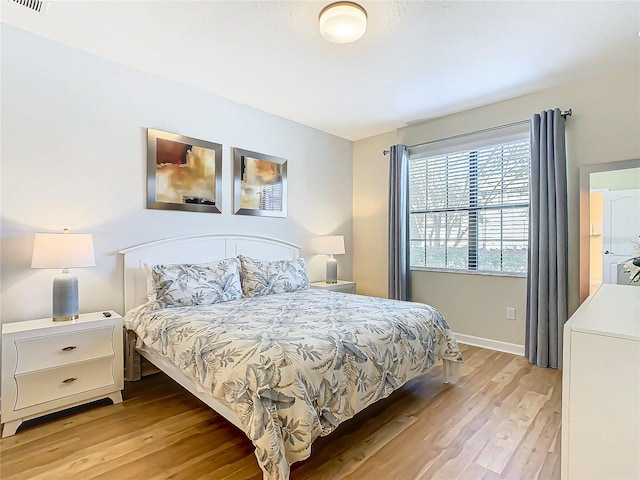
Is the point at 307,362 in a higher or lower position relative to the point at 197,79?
lower

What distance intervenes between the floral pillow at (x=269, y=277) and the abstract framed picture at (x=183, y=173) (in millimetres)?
695

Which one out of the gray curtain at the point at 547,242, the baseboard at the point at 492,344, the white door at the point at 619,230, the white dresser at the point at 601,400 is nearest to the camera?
the white dresser at the point at 601,400

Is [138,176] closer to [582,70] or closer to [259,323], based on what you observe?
[259,323]

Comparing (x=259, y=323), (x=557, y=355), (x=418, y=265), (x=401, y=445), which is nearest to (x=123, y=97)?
(x=259, y=323)

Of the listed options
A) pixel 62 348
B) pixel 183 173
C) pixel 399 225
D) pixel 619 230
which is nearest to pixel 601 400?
pixel 619 230

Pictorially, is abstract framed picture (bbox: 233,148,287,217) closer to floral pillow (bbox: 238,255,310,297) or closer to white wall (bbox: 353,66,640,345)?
floral pillow (bbox: 238,255,310,297)

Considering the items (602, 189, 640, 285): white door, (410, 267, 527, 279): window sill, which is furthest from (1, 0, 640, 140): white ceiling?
(410, 267, 527, 279): window sill

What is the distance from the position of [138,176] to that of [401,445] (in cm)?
284

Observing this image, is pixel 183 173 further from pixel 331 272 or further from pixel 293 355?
pixel 293 355

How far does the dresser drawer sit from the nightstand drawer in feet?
0.14

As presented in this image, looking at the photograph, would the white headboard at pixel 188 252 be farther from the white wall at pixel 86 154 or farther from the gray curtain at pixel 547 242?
the gray curtain at pixel 547 242

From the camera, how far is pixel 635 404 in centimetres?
108

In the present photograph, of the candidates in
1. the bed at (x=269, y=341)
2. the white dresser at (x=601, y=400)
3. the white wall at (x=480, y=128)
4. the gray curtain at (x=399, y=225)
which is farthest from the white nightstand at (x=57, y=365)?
the white wall at (x=480, y=128)

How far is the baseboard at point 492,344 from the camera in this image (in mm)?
3395
